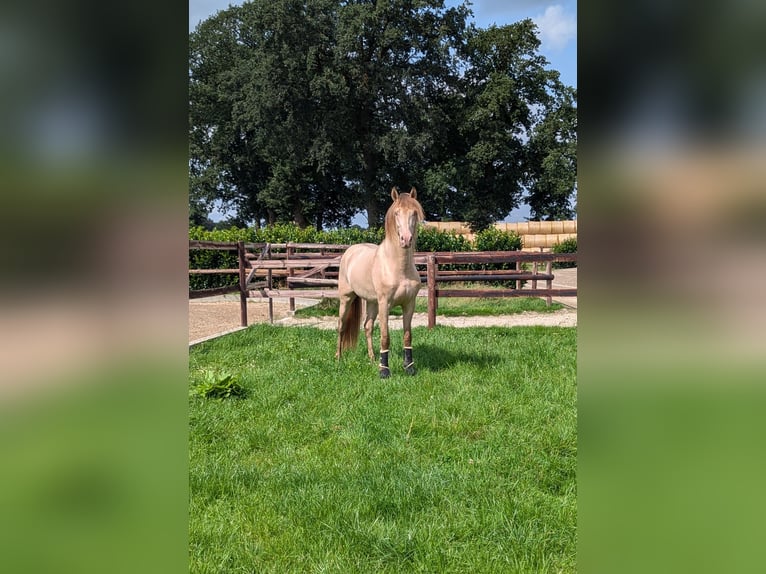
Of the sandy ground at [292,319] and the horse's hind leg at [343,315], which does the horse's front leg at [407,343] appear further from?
the sandy ground at [292,319]

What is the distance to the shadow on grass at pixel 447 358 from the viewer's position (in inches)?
202

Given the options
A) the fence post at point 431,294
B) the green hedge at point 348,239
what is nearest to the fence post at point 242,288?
the fence post at point 431,294

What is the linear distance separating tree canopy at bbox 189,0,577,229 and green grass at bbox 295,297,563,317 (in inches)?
614

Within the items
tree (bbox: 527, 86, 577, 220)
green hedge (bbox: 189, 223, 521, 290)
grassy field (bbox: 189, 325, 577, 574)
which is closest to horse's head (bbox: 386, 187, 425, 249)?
grassy field (bbox: 189, 325, 577, 574)

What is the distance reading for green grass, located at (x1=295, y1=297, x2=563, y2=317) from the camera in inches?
402

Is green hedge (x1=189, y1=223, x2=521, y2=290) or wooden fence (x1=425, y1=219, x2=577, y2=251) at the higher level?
wooden fence (x1=425, y1=219, x2=577, y2=251)

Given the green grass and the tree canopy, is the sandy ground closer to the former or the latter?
Result: the green grass

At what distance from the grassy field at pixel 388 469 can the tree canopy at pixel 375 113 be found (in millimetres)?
23282

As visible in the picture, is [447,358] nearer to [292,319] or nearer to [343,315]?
[343,315]

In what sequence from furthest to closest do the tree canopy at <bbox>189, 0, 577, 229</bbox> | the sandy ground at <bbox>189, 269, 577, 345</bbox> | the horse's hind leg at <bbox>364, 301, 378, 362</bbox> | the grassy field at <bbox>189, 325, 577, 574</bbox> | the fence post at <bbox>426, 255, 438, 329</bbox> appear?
1. the tree canopy at <bbox>189, 0, 577, 229</bbox>
2. the sandy ground at <bbox>189, 269, 577, 345</bbox>
3. the fence post at <bbox>426, 255, 438, 329</bbox>
4. the horse's hind leg at <bbox>364, 301, 378, 362</bbox>
5. the grassy field at <bbox>189, 325, 577, 574</bbox>

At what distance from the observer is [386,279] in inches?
195

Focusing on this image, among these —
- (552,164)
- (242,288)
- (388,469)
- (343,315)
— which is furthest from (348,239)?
(552,164)
